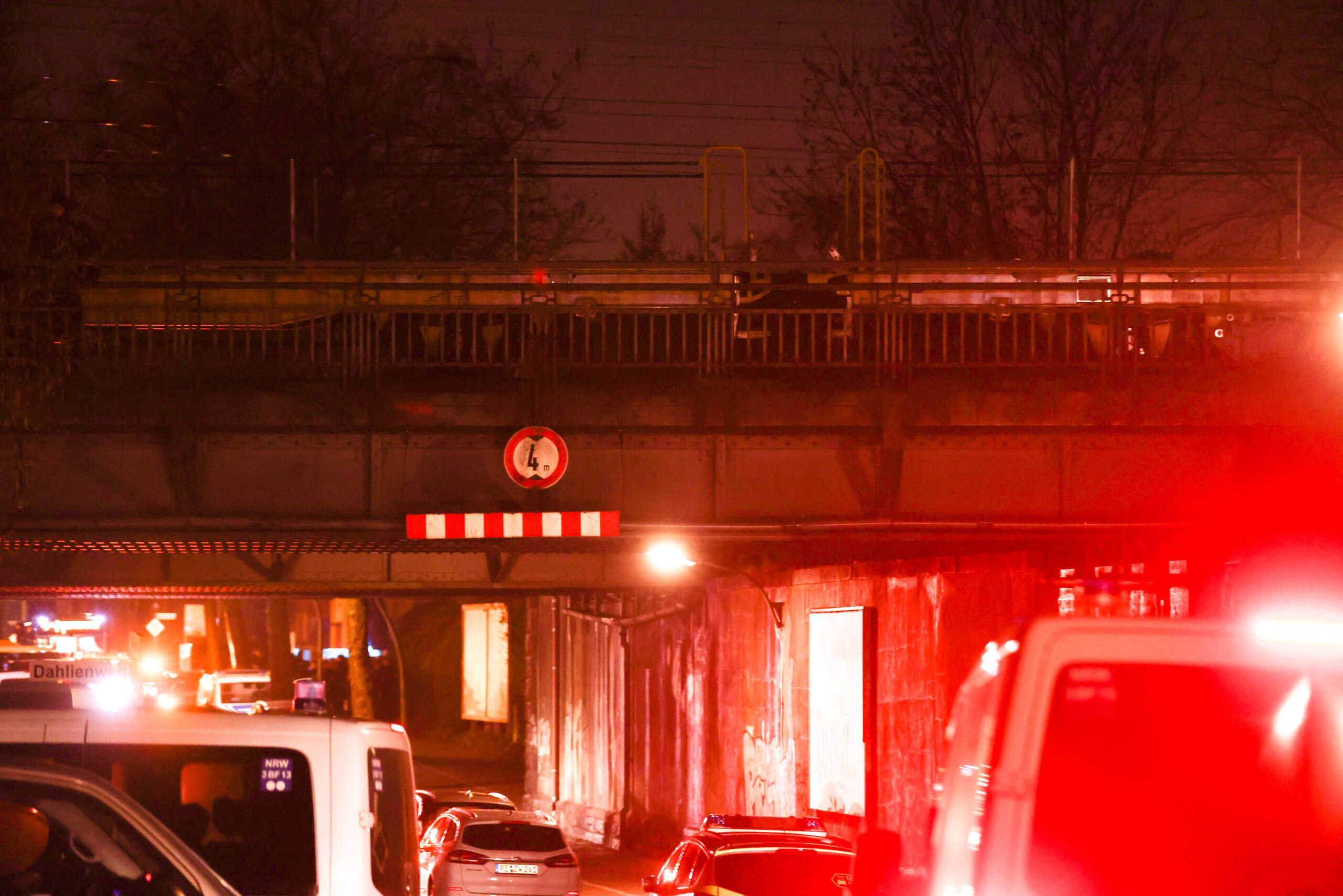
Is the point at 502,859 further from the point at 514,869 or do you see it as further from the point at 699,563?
the point at 699,563

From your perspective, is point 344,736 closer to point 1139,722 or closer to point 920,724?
point 1139,722

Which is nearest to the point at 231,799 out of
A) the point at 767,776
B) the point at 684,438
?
the point at 684,438

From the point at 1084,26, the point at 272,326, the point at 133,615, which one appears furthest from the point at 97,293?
the point at 133,615

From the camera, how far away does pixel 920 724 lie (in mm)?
18078

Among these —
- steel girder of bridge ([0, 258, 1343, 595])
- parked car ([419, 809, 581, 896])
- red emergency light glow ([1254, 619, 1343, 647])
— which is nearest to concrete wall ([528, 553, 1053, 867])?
steel girder of bridge ([0, 258, 1343, 595])

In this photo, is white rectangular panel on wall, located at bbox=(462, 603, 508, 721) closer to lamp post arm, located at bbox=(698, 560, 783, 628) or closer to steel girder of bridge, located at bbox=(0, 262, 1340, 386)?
lamp post arm, located at bbox=(698, 560, 783, 628)

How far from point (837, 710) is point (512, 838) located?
4.31m

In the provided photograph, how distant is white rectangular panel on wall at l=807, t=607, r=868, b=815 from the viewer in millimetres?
19953

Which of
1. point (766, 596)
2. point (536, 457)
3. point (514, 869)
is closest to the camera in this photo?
point (536, 457)

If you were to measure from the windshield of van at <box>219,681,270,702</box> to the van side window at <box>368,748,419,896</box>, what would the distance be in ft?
154

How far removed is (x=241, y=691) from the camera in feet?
179

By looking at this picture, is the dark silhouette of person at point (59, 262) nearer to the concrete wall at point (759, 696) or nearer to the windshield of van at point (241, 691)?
the concrete wall at point (759, 696)

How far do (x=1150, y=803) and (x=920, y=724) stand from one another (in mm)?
14602

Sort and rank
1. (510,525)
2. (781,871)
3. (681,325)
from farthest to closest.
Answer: (681,325) → (510,525) → (781,871)
